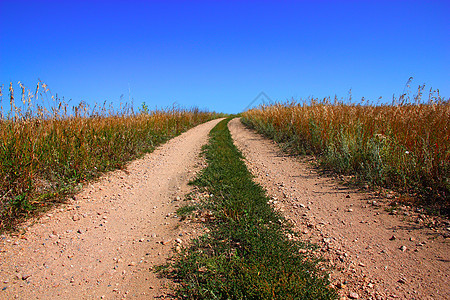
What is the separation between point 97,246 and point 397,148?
5.49 meters

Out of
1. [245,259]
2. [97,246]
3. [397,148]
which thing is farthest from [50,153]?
[397,148]

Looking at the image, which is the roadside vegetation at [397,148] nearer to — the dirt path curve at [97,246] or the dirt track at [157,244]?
the dirt track at [157,244]

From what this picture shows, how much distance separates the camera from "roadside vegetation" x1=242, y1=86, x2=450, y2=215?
4386 millimetres

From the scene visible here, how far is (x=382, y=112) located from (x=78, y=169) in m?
7.47

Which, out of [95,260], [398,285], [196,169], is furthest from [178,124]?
[398,285]

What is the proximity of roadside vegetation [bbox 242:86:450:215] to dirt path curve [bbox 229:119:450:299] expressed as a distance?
2.01 feet

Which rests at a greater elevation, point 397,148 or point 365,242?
point 397,148

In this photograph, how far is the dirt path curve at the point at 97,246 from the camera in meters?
2.86

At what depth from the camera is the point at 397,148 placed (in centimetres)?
524

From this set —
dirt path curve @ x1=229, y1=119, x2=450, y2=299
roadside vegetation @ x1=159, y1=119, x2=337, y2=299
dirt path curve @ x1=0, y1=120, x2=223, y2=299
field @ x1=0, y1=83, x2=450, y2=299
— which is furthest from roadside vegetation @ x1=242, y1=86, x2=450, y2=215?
dirt path curve @ x1=0, y1=120, x2=223, y2=299

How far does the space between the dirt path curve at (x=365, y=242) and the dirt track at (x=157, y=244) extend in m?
0.01

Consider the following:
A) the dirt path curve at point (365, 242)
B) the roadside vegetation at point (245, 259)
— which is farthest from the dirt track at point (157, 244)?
the roadside vegetation at point (245, 259)

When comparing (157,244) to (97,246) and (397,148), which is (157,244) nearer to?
(97,246)

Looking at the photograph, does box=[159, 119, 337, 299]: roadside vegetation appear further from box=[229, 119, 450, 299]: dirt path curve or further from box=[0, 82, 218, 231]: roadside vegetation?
box=[0, 82, 218, 231]: roadside vegetation
